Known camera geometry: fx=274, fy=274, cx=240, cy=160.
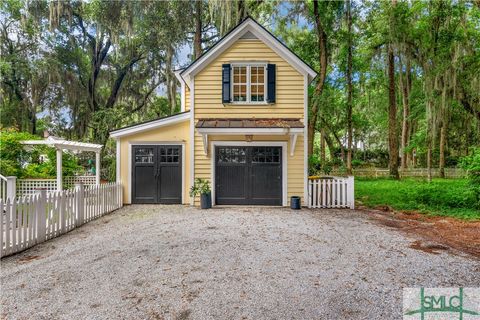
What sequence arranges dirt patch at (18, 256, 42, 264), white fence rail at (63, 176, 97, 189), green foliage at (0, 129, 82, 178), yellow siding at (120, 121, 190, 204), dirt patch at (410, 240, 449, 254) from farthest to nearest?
white fence rail at (63, 176, 97, 189)
green foliage at (0, 129, 82, 178)
yellow siding at (120, 121, 190, 204)
dirt patch at (410, 240, 449, 254)
dirt patch at (18, 256, 42, 264)

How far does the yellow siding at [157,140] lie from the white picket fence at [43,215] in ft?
5.76

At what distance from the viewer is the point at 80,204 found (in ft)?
Result: 21.4

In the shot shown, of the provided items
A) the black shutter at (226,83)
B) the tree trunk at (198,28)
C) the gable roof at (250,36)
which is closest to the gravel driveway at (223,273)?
the black shutter at (226,83)

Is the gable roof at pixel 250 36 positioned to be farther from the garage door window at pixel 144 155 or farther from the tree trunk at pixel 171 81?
the tree trunk at pixel 171 81

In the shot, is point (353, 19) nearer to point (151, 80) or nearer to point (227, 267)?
point (151, 80)

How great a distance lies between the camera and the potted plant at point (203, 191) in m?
8.68

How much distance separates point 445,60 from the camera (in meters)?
14.2

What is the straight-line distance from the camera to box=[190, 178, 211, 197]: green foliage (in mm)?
8859

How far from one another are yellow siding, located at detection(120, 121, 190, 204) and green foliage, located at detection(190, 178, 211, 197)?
495 millimetres

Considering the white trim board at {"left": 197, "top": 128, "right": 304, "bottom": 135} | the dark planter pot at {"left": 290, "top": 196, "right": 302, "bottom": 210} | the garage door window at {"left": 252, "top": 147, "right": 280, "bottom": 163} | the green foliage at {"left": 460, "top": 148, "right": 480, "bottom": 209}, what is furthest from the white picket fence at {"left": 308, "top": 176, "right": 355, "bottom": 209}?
the green foliage at {"left": 460, "top": 148, "right": 480, "bottom": 209}

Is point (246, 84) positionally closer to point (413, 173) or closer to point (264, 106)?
point (264, 106)

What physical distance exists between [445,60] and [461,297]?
15.2m

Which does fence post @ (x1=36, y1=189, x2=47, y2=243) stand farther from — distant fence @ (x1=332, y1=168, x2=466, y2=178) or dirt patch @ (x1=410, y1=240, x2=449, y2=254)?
distant fence @ (x1=332, y1=168, x2=466, y2=178)

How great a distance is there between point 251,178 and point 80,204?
4950 mm
